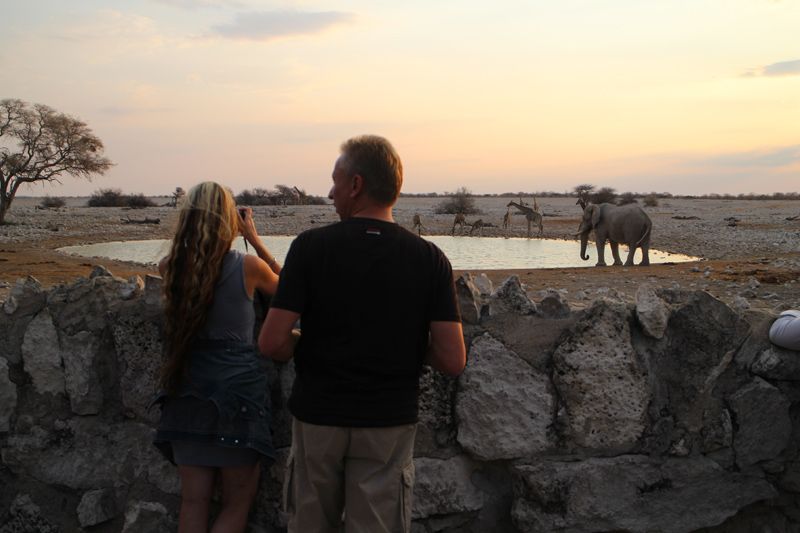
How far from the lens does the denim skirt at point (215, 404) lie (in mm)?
2199

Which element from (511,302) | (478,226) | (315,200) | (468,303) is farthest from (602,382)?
(315,200)

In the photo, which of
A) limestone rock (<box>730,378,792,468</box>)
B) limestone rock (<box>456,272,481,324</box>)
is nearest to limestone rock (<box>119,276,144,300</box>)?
limestone rock (<box>456,272,481,324</box>)

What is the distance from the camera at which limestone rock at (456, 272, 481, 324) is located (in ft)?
8.45

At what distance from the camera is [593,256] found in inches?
747

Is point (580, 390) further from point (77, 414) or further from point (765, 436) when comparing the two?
point (77, 414)

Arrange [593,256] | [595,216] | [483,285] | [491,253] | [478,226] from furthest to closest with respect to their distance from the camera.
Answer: [478,226], [491,253], [593,256], [595,216], [483,285]

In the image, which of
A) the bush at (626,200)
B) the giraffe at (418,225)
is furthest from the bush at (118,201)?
the bush at (626,200)

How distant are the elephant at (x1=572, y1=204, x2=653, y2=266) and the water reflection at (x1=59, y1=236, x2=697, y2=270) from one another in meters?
0.79

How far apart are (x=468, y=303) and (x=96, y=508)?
1.84 m

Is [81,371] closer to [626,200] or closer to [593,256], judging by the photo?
[593,256]

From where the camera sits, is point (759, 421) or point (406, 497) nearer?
point (406, 497)

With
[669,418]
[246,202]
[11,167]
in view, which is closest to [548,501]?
[669,418]

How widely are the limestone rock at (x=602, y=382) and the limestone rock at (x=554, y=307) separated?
0.14 metres

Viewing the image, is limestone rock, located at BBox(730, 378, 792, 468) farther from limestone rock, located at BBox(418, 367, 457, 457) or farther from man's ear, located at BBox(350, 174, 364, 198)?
man's ear, located at BBox(350, 174, 364, 198)
